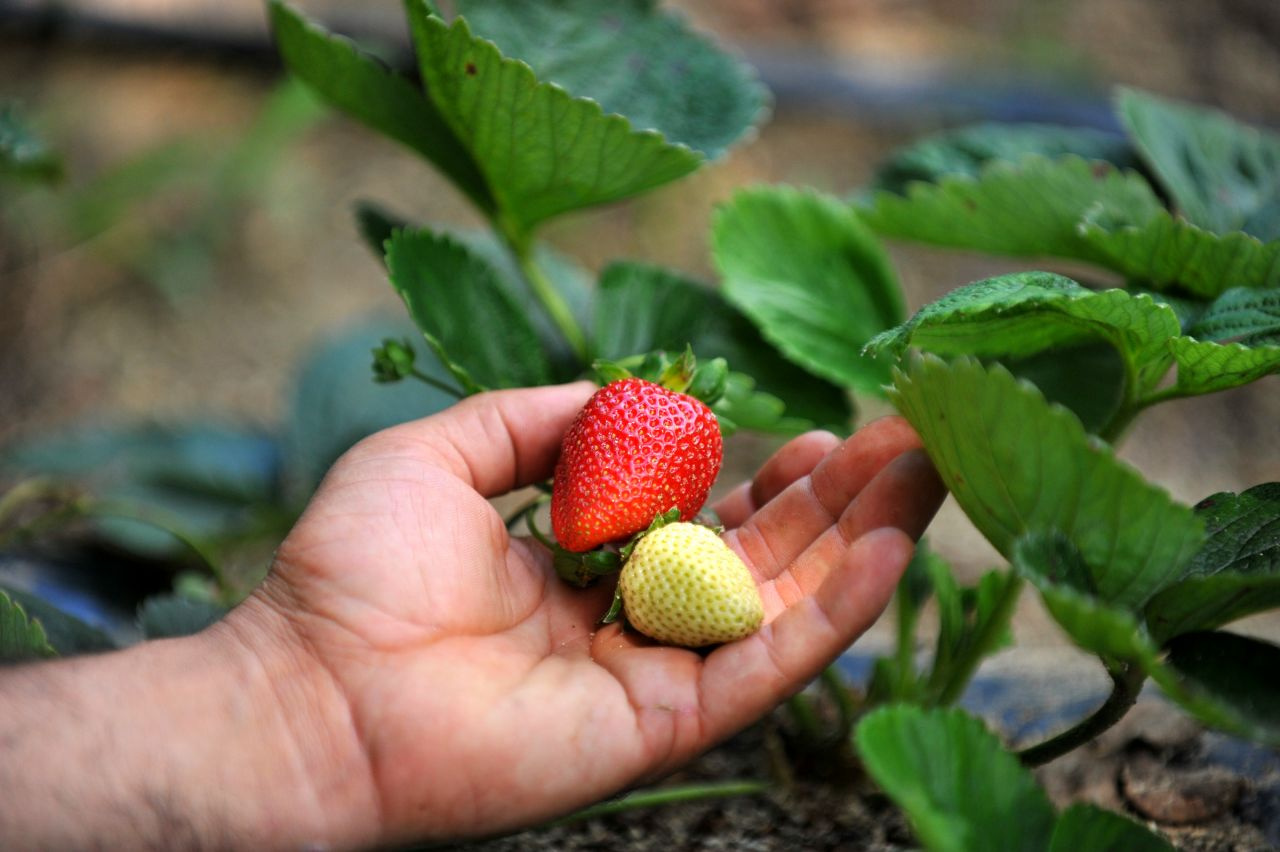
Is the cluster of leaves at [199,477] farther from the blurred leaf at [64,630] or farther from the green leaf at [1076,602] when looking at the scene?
the green leaf at [1076,602]

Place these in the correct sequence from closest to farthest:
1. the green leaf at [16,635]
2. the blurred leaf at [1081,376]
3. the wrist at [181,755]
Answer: the wrist at [181,755] < the green leaf at [16,635] < the blurred leaf at [1081,376]

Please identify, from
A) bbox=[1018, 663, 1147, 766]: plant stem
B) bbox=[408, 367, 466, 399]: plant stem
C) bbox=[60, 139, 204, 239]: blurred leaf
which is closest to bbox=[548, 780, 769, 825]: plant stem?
bbox=[1018, 663, 1147, 766]: plant stem

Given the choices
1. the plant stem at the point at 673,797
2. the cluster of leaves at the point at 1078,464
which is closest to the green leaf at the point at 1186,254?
the cluster of leaves at the point at 1078,464

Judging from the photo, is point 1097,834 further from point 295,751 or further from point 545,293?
point 545,293

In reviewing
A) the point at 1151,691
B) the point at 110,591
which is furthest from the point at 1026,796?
the point at 110,591

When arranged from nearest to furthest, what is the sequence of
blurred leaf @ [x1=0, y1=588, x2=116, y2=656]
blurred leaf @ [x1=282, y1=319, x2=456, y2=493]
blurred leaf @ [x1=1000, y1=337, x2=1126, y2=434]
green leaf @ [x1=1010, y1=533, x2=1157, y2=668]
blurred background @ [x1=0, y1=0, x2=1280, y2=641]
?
green leaf @ [x1=1010, y1=533, x2=1157, y2=668] → blurred leaf @ [x1=0, y1=588, x2=116, y2=656] → blurred leaf @ [x1=1000, y1=337, x2=1126, y2=434] → blurred leaf @ [x1=282, y1=319, x2=456, y2=493] → blurred background @ [x1=0, y1=0, x2=1280, y2=641]

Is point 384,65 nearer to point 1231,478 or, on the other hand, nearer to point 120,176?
point 120,176

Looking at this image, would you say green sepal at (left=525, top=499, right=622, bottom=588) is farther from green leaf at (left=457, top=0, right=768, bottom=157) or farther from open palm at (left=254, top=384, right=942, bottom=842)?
green leaf at (left=457, top=0, right=768, bottom=157)
